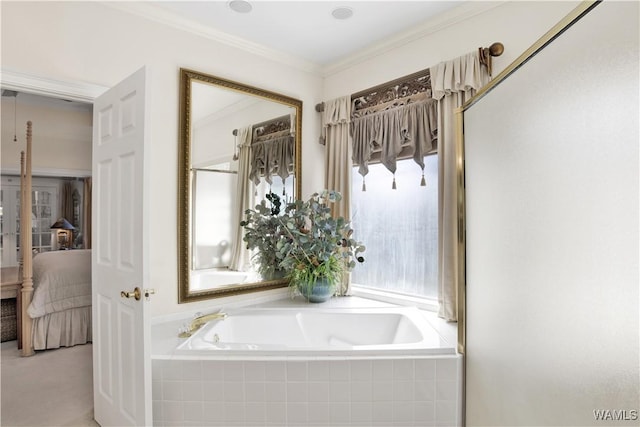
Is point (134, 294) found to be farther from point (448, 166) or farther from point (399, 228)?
point (448, 166)

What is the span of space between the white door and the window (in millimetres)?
1778

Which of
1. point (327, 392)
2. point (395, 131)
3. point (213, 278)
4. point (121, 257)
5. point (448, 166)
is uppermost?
point (395, 131)

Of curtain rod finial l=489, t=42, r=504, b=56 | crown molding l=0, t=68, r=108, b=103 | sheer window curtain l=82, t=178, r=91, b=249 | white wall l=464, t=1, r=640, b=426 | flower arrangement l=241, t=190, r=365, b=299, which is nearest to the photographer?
white wall l=464, t=1, r=640, b=426

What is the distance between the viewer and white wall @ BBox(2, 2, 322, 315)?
1.88 m

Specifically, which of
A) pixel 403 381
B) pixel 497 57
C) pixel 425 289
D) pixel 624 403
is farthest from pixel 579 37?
pixel 425 289

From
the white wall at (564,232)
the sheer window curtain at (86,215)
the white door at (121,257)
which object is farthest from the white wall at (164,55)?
the sheer window curtain at (86,215)

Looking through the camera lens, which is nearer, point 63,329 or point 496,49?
point 496,49

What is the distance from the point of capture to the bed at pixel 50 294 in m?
3.24

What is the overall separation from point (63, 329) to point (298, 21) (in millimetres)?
3626

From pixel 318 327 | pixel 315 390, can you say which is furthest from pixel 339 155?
pixel 315 390

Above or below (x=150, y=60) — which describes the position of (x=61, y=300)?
below

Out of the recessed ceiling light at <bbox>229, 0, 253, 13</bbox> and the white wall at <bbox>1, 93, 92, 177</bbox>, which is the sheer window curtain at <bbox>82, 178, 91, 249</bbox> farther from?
the recessed ceiling light at <bbox>229, 0, 253, 13</bbox>

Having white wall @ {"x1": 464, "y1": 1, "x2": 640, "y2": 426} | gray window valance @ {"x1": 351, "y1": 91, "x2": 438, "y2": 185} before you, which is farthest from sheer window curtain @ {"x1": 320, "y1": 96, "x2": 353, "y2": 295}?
white wall @ {"x1": 464, "y1": 1, "x2": 640, "y2": 426}

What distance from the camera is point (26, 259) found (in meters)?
3.26
